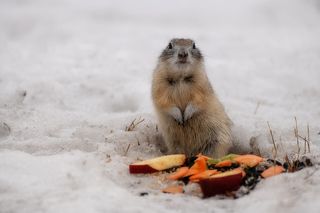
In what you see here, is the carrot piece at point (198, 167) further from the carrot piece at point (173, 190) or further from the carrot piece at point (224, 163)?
the carrot piece at point (173, 190)

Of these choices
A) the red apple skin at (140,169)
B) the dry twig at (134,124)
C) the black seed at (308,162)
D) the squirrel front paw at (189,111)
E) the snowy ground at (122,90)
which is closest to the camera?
the snowy ground at (122,90)

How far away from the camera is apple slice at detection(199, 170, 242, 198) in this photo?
11.2 ft

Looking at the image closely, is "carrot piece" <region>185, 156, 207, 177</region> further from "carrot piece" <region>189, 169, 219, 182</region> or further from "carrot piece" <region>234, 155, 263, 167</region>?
"carrot piece" <region>234, 155, 263, 167</region>

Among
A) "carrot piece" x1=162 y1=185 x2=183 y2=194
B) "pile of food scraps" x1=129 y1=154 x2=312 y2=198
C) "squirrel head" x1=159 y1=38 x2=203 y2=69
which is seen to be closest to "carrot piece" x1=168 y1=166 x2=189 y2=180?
"pile of food scraps" x1=129 y1=154 x2=312 y2=198

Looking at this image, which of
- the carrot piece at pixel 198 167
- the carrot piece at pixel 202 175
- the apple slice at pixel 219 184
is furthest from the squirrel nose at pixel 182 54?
the apple slice at pixel 219 184

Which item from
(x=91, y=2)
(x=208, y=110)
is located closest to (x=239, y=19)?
(x=91, y=2)

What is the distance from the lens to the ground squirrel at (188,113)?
207 inches

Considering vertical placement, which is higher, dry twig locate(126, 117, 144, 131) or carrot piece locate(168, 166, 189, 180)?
dry twig locate(126, 117, 144, 131)

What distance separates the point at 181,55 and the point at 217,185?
2160mm

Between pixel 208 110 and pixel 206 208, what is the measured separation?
224 centimetres

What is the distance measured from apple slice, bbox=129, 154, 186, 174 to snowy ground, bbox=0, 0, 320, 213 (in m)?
0.08

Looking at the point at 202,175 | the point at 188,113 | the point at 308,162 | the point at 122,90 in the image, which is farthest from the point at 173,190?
the point at 122,90

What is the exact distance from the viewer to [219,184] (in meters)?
3.41

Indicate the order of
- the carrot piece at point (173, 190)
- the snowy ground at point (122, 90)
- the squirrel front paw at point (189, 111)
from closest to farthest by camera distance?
the snowy ground at point (122, 90)
the carrot piece at point (173, 190)
the squirrel front paw at point (189, 111)
